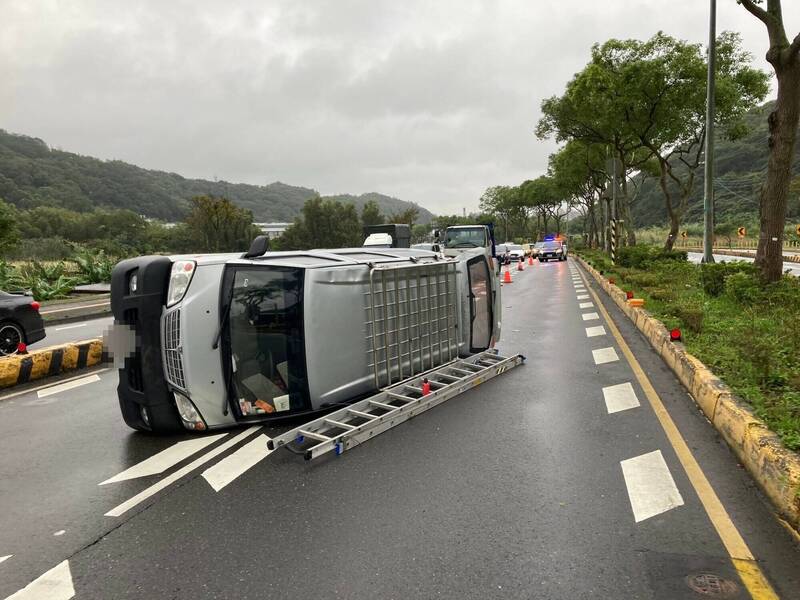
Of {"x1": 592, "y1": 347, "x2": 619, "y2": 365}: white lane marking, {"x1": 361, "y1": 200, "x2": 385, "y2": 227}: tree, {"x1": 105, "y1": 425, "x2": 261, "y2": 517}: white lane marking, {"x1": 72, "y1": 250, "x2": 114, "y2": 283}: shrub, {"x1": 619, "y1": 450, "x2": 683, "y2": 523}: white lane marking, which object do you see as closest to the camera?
{"x1": 619, "y1": 450, "x2": 683, "y2": 523}: white lane marking

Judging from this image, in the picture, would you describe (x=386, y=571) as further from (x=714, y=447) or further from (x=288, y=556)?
(x=714, y=447)

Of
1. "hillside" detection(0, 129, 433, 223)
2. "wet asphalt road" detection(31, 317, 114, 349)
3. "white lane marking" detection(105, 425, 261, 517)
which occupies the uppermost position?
"hillside" detection(0, 129, 433, 223)

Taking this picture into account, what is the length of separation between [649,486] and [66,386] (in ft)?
24.6

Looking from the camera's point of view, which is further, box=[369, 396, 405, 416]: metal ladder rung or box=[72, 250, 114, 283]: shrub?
box=[72, 250, 114, 283]: shrub

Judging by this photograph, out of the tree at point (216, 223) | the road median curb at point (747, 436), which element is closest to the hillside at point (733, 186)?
the tree at point (216, 223)

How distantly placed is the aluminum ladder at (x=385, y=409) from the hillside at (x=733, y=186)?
8867 cm

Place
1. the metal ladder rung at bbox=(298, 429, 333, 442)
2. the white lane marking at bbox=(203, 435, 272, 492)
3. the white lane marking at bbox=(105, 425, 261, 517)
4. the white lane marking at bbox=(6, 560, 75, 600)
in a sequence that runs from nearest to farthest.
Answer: the white lane marking at bbox=(6, 560, 75, 600)
the white lane marking at bbox=(105, 425, 261, 517)
the white lane marking at bbox=(203, 435, 272, 492)
the metal ladder rung at bbox=(298, 429, 333, 442)

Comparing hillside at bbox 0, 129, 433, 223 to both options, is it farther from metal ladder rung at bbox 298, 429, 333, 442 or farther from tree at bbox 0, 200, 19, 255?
metal ladder rung at bbox 298, 429, 333, 442

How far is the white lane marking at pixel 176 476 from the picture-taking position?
3.91 meters

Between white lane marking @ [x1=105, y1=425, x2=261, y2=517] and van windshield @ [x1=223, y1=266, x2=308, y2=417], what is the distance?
24cm

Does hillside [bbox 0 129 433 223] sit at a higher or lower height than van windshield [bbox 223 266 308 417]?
higher

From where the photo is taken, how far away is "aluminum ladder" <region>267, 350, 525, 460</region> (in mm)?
4719

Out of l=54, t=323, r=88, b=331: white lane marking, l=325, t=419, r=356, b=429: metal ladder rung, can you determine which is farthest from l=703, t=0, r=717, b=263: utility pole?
l=54, t=323, r=88, b=331: white lane marking

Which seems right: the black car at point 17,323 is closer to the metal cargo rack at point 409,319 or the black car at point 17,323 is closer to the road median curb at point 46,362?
the road median curb at point 46,362
